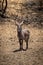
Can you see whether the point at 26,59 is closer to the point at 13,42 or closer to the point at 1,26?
the point at 13,42

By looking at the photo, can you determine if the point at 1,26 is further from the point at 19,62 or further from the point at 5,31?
the point at 19,62

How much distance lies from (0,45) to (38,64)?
1675 mm

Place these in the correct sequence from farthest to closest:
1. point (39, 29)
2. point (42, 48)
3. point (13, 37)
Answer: point (39, 29) → point (13, 37) → point (42, 48)

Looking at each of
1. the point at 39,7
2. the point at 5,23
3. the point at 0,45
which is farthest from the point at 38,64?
the point at 39,7

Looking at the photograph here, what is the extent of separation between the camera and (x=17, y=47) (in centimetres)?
858

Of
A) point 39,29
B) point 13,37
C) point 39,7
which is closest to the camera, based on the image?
point 13,37

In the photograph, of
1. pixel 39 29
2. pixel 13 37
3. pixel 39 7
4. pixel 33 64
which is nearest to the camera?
pixel 33 64

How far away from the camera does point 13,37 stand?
947cm

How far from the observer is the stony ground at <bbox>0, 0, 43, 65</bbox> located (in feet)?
25.4

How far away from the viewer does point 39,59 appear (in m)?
7.82

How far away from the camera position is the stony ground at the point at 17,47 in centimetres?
773

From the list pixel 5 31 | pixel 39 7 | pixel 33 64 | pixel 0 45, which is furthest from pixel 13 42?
pixel 39 7

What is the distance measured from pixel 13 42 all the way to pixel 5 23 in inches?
80.6

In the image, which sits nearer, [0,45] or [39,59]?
[39,59]
